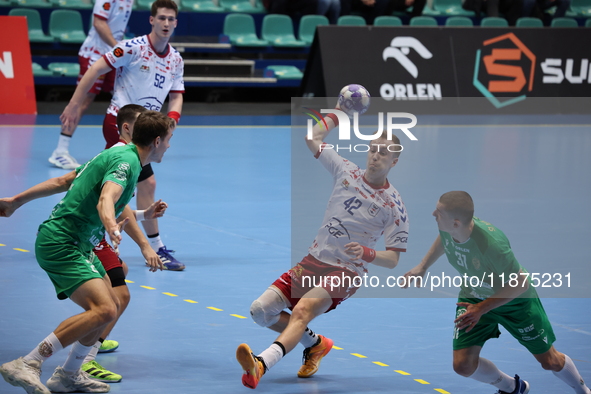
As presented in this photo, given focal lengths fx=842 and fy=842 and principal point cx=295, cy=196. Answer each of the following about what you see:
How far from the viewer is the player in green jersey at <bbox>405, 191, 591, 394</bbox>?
4781 mm

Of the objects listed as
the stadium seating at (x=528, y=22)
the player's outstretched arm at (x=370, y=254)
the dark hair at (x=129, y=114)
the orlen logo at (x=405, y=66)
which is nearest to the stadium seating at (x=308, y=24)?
the orlen logo at (x=405, y=66)

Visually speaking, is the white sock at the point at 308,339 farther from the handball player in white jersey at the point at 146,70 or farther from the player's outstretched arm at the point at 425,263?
the handball player in white jersey at the point at 146,70

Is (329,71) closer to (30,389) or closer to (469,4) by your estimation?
(469,4)

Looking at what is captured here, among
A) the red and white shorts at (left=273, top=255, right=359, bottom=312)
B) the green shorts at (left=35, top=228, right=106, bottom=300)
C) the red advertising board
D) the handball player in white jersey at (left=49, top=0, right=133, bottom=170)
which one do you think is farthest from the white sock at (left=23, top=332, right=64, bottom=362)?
the red advertising board

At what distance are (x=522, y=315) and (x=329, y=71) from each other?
13895 mm

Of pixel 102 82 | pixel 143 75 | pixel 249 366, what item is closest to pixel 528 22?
pixel 102 82

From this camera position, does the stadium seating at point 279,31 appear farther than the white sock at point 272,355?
Yes

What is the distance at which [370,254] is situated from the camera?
504 cm

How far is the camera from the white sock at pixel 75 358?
490 cm

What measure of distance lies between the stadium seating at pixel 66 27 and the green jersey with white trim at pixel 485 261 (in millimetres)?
16011

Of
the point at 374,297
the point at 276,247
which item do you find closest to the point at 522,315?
the point at 374,297

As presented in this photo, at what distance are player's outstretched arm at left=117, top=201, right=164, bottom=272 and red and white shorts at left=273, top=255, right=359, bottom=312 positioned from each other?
843 mm

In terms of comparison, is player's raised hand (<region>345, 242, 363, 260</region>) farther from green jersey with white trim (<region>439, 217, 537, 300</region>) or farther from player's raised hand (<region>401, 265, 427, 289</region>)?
green jersey with white trim (<region>439, 217, 537, 300</region>)

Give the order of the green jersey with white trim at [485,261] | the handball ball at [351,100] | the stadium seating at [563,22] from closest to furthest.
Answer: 1. the green jersey with white trim at [485,261]
2. the handball ball at [351,100]
3. the stadium seating at [563,22]
